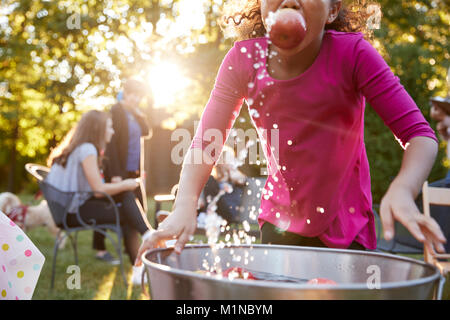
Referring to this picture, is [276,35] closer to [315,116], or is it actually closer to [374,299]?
[315,116]

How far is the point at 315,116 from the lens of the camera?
3.68 ft

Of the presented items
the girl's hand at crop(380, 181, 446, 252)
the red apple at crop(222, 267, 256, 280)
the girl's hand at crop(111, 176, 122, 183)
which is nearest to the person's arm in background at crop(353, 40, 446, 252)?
the girl's hand at crop(380, 181, 446, 252)

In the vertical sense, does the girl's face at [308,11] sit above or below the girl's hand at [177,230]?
above

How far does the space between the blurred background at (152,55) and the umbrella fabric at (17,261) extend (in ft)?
22.6

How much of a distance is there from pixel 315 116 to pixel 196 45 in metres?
9.13

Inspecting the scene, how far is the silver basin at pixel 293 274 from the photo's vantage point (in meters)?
0.63

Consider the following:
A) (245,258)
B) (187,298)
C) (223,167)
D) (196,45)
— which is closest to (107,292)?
(223,167)

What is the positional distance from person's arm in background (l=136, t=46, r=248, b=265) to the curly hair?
0.26 metres

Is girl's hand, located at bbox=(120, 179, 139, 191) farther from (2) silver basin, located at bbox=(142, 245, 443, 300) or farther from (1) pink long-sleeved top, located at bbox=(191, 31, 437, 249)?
(2) silver basin, located at bbox=(142, 245, 443, 300)

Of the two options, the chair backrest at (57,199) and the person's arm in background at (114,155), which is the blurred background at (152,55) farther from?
the chair backrest at (57,199)

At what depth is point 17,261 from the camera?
1129 millimetres

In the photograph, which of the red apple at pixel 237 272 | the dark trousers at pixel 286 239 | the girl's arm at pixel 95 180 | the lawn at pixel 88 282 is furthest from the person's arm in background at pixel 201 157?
the girl's arm at pixel 95 180

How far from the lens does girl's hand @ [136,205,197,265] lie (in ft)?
2.93

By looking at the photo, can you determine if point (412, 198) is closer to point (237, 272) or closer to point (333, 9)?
point (237, 272)
